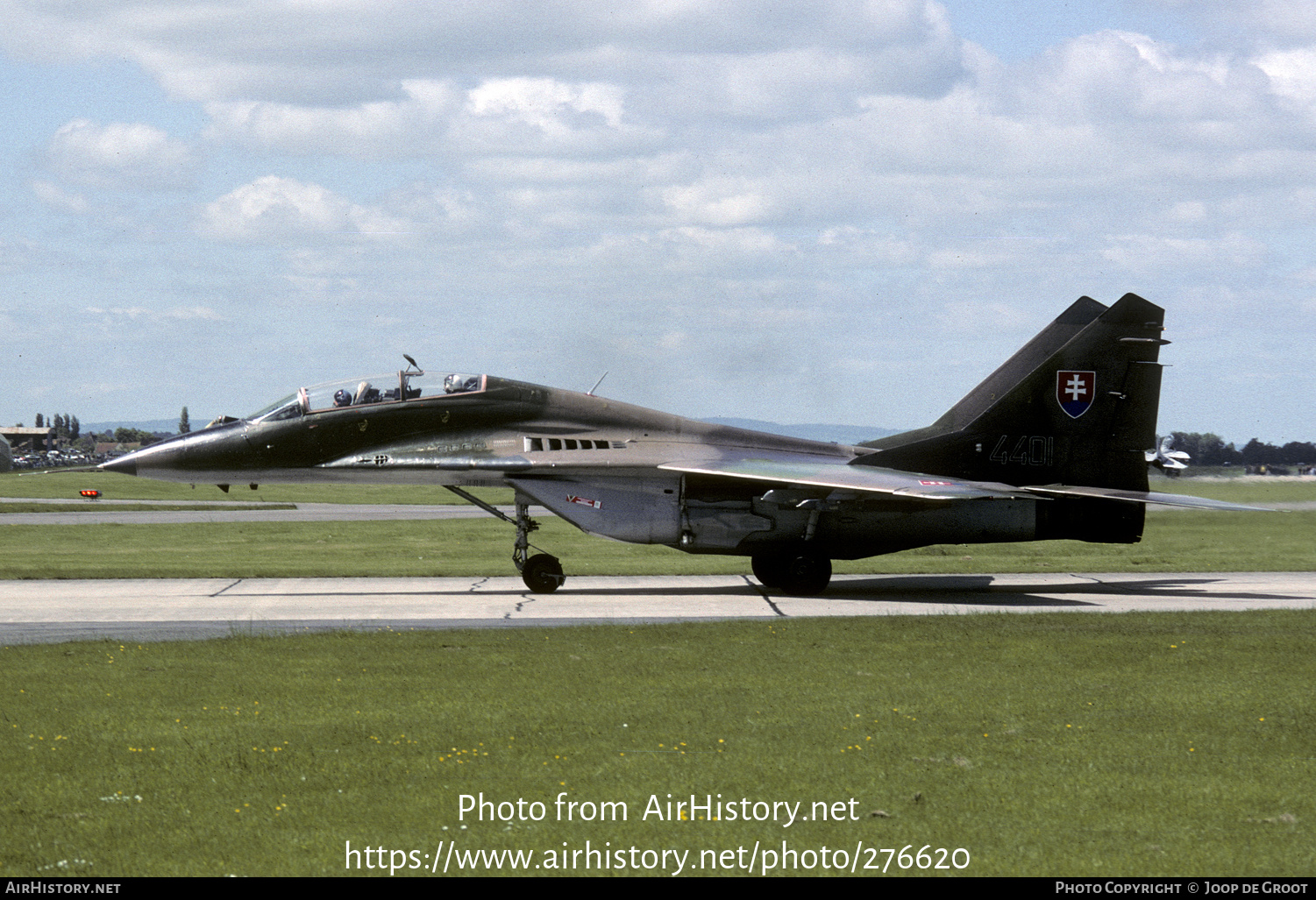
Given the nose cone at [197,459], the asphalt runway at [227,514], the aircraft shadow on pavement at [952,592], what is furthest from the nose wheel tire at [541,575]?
the asphalt runway at [227,514]

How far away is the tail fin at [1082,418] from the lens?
23.3 meters

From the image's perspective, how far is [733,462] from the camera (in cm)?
2228

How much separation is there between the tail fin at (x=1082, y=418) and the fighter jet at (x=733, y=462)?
1.2 inches

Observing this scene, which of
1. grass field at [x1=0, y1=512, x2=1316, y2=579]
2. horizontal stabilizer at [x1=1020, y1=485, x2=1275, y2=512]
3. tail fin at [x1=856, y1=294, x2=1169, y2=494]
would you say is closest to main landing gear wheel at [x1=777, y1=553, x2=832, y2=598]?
tail fin at [x1=856, y1=294, x2=1169, y2=494]

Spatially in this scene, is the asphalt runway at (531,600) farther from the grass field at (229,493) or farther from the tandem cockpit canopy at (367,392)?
the grass field at (229,493)

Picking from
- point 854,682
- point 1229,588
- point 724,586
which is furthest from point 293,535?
point 854,682

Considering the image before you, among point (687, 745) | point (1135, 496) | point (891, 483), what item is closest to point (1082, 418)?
point (1135, 496)

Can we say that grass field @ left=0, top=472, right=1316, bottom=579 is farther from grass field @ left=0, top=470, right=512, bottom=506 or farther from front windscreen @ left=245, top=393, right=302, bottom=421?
grass field @ left=0, top=470, right=512, bottom=506

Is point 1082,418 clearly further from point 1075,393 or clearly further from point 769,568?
point 769,568

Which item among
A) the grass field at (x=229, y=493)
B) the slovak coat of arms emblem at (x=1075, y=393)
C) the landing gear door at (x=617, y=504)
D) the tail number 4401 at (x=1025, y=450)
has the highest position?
the slovak coat of arms emblem at (x=1075, y=393)

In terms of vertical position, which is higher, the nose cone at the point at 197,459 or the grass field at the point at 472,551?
the nose cone at the point at 197,459

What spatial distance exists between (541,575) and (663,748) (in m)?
13.2

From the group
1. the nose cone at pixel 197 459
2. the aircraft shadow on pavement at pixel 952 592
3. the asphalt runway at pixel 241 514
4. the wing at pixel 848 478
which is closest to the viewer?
the wing at pixel 848 478
